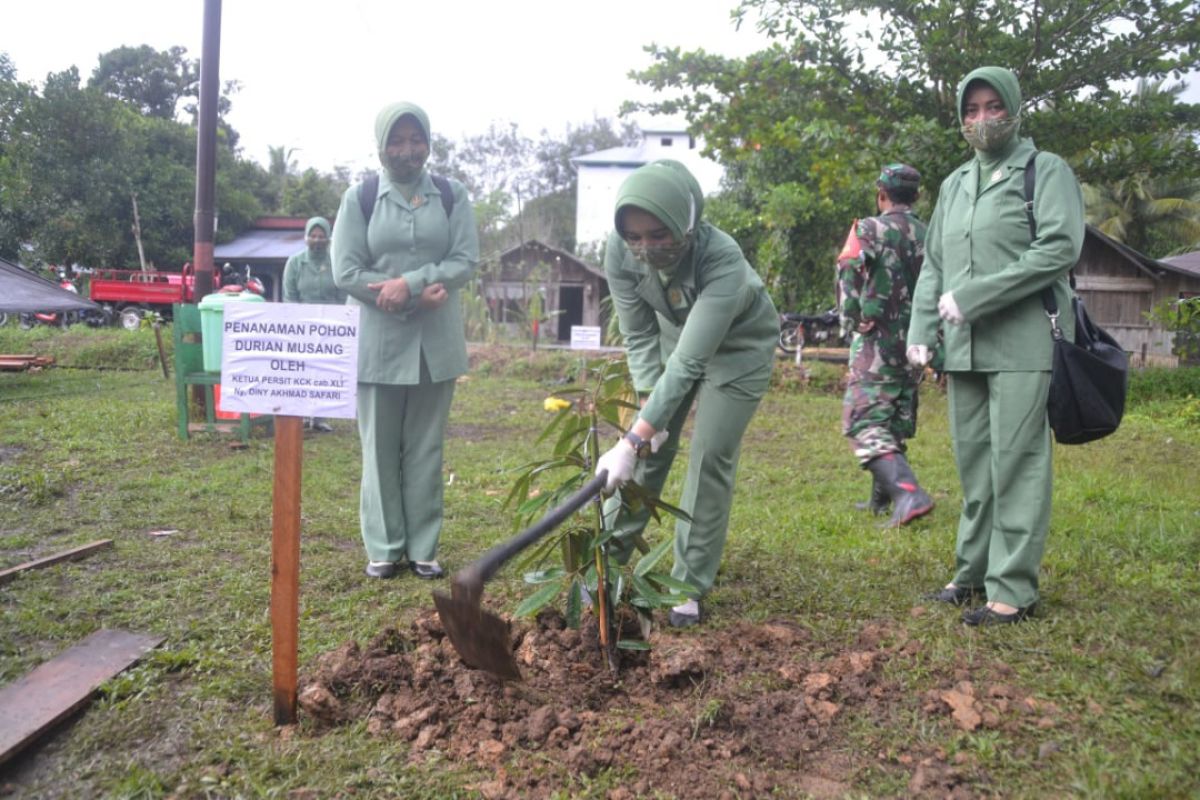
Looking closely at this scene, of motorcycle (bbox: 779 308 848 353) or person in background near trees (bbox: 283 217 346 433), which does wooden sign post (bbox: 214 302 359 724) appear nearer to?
person in background near trees (bbox: 283 217 346 433)

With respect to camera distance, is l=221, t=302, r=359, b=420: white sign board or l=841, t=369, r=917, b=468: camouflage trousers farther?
l=841, t=369, r=917, b=468: camouflage trousers

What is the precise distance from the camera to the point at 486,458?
23.7 feet

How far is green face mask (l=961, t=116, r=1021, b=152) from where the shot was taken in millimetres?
3252

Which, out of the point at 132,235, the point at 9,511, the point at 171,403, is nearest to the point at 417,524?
the point at 9,511

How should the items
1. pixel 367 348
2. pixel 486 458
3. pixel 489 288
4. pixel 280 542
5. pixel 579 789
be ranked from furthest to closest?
pixel 489 288
pixel 486 458
pixel 367 348
pixel 280 542
pixel 579 789

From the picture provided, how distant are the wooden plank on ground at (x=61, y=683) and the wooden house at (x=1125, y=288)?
2249cm

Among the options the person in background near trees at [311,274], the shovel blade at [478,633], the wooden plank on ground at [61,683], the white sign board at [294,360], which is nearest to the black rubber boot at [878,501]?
the shovel blade at [478,633]

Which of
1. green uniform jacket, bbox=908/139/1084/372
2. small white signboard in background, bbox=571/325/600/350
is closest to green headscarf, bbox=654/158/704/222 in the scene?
green uniform jacket, bbox=908/139/1084/372

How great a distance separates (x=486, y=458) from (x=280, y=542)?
4.67 meters

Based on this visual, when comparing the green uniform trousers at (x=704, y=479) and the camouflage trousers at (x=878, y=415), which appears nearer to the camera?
the green uniform trousers at (x=704, y=479)

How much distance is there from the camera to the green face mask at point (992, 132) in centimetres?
325

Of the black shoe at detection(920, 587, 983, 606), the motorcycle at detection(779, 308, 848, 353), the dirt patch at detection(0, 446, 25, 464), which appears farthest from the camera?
the motorcycle at detection(779, 308, 848, 353)

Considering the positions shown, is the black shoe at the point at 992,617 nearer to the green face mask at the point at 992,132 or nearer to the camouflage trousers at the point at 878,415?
the green face mask at the point at 992,132

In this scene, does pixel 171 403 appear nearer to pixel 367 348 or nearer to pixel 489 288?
pixel 367 348
